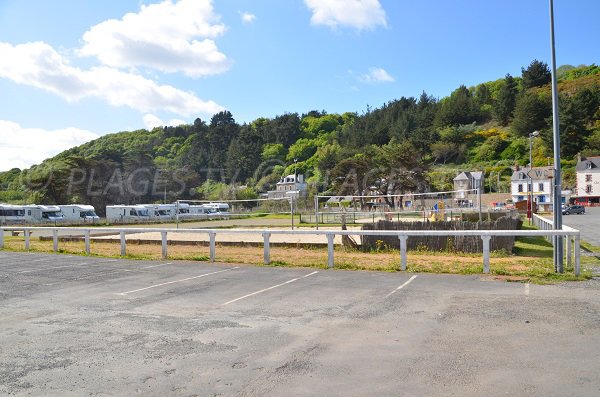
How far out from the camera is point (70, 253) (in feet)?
60.6

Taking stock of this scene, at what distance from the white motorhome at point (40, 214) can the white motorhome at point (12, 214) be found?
47cm

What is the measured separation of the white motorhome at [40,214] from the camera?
174ft

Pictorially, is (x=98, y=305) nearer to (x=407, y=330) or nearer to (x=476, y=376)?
(x=407, y=330)

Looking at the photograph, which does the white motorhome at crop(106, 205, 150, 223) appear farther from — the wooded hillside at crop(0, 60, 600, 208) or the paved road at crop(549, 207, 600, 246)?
the paved road at crop(549, 207, 600, 246)

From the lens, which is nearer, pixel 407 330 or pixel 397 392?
pixel 397 392

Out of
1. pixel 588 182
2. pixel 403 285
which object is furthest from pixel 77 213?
pixel 588 182

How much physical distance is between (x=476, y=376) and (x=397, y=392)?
34.8 inches

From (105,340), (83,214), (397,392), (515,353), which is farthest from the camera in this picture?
(83,214)

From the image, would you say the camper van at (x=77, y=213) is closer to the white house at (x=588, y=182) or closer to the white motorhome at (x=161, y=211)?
the white motorhome at (x=161, y=211)

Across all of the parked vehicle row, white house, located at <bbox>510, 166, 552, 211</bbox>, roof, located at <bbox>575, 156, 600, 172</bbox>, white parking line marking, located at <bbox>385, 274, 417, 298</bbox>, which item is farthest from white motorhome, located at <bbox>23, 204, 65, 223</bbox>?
roof, located at <bbox>575, 156, 600, 172</bbox>

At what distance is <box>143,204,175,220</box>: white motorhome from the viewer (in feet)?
196

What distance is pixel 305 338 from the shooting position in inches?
243

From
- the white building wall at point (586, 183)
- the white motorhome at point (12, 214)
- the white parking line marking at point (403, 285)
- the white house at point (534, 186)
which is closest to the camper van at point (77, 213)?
the white motorhome at point (12, 214)

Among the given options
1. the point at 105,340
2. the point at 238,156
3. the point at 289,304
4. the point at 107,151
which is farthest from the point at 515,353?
the point at 238,156
